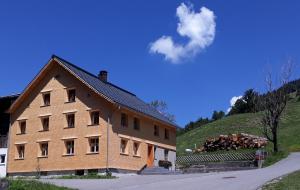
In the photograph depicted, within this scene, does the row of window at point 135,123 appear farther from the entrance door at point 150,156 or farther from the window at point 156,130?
the entrance door at point 150,156

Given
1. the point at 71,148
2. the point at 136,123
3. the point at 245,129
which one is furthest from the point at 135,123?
the point at 245,129

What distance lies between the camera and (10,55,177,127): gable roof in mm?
42116

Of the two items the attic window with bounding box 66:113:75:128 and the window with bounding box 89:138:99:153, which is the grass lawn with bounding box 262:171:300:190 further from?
the attic window with bounding box 66:113:75:128

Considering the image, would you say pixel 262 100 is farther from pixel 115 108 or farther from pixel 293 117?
pixel 293 117

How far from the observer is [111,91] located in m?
45.6

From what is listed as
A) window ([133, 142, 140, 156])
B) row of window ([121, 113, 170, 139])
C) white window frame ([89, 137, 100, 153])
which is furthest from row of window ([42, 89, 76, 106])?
window ([133, 142, 140, 156])

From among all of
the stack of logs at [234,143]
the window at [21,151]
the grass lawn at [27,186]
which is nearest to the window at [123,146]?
the window at [21,151]

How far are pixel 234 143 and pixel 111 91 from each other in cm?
1471

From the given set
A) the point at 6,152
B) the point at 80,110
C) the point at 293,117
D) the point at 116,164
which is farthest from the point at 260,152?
the point at 293,117

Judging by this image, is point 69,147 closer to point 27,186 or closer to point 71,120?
point 71,120

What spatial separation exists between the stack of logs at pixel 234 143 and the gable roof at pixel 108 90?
6.87m

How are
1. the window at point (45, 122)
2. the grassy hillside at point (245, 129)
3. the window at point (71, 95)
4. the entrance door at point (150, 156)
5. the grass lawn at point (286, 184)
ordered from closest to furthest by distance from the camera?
the grass lawn at point (286, 184)
the window at point (71, 95)
the window at point (45, 122)
the entrance door at point (150, 156)
the grassy hillside at point (245, 129)

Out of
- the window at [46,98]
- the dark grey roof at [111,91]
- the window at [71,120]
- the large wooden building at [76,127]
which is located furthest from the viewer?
the window at [46,98]

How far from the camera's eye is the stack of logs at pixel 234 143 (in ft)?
171
